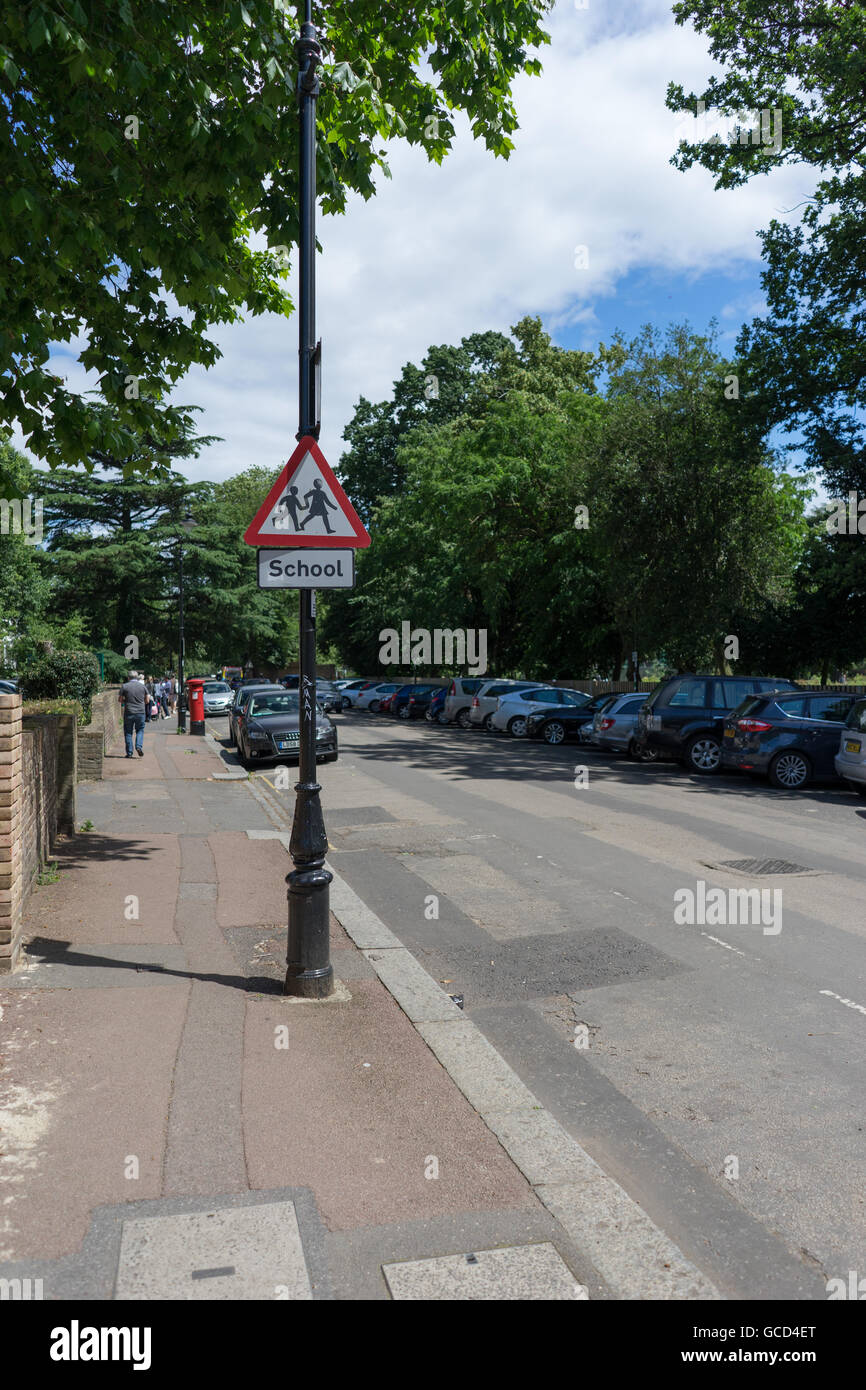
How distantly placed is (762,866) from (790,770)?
7.35 metres

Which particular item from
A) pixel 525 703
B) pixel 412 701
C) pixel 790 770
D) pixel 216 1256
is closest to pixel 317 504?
pixel 216 1256

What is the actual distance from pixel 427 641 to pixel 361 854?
1529 inches

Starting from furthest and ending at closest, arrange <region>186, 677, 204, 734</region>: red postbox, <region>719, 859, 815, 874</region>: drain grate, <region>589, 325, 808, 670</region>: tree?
1. <region>186, 677, 204, 734</region>: red postbox
2. <region>589, 325, 808, 670</region>: tree
3. <region>719, 859, 815, 874</region>: drain grate

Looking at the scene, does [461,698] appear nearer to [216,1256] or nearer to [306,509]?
[306,509]

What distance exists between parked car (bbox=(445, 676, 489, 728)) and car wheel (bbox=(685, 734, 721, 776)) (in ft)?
46.3

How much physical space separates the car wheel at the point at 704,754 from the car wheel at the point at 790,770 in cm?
196

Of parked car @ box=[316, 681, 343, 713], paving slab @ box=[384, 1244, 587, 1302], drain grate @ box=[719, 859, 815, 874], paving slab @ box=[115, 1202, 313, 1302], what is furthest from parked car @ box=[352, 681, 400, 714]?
paving slab @ box=[384, 1244, 587, 1302]

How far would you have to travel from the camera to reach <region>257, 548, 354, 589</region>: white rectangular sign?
19.0 feet

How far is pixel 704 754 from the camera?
1830 centimetres

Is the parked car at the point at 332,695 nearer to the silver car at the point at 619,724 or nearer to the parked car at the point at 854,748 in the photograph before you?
the silver car at the point at 619,724

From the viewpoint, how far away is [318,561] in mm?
5883

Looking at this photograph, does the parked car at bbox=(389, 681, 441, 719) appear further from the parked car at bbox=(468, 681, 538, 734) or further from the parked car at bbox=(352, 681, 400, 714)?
the parked car at bbox=(468, 681, 538, 734)

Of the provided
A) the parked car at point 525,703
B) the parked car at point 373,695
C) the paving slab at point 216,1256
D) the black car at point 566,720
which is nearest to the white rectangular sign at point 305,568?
the paving slab at point 216,1256
